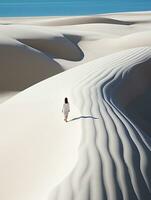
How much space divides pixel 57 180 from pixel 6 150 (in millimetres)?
2444

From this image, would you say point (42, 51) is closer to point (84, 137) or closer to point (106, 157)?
point (84, 137)

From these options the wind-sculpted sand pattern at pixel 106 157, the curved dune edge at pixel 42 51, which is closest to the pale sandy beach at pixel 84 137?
the wind-sculpted sand pattern at pixel 106 157

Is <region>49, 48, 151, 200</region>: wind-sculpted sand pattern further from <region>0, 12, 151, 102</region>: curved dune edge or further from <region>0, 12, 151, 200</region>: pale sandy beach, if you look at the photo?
<region>0, 12, 151, 102</region>: curved dune edge

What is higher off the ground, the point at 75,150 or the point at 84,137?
the point at 84,137

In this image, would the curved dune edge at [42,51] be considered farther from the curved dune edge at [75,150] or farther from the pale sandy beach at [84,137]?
the curved dune edge at [75,150]

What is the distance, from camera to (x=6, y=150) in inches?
319

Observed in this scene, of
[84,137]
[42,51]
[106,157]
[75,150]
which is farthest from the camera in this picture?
[42,51]

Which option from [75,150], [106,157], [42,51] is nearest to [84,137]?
[75,150]

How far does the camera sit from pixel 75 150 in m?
6.64

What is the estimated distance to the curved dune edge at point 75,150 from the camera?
5633 mm

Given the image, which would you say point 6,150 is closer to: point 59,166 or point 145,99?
point 59,166

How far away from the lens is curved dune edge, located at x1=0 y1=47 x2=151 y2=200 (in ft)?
18.5

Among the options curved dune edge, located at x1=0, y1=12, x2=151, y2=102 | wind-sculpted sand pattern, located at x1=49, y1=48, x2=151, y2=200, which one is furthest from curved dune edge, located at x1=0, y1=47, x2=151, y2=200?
curved dune edge, located at x1=0, y1=12, x2=151, y2=102

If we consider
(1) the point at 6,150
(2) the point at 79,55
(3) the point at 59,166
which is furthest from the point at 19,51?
(3) the point at 59,166
